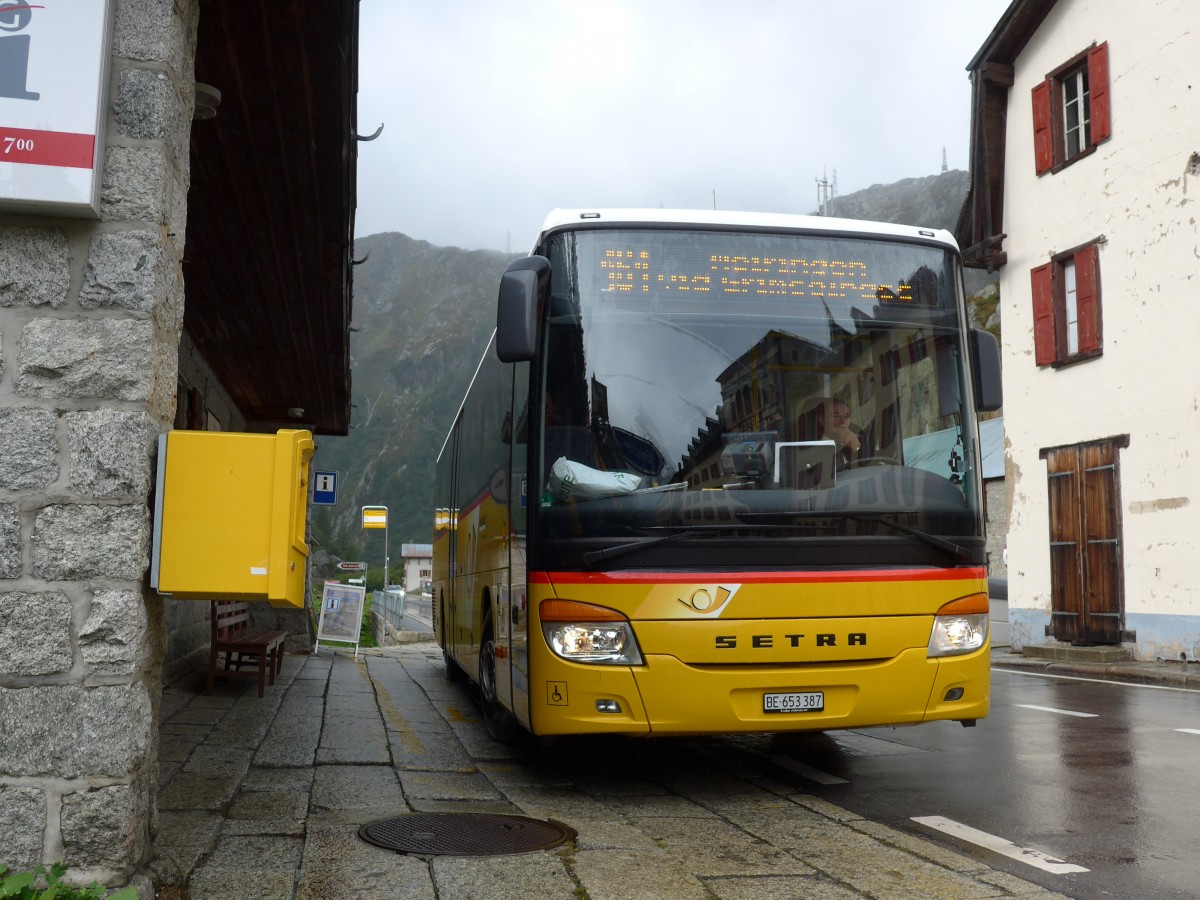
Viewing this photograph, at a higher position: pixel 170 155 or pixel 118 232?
pixel 170 155

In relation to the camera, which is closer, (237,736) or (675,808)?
(675,808)

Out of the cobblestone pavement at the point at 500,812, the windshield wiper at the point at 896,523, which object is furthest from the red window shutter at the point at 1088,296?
the windshield wiper at the point at 896,523

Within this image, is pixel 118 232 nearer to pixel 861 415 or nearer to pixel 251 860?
pixel 251 860

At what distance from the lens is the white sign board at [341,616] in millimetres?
19172

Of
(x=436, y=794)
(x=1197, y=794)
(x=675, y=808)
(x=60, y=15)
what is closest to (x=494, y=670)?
(x=436, y=794)

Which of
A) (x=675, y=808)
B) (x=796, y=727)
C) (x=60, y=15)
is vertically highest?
(x=60, y=15)

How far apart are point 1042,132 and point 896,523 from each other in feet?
53.7

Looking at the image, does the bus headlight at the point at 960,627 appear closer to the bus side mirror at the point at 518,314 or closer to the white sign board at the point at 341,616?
the bus side mirror at the point at 518,314

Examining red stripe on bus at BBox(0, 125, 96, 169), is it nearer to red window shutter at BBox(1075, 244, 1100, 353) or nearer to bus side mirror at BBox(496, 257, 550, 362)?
bus side mirror at BBox(496, 257, 550, 362)

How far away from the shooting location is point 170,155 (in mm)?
4289

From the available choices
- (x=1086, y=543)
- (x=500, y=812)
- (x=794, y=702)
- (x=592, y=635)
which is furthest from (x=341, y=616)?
(x=794, y=702)

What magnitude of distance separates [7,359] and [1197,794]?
5979 millimetres

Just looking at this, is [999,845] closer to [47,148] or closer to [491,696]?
[491,696]

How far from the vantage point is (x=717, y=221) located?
6.60 meters
